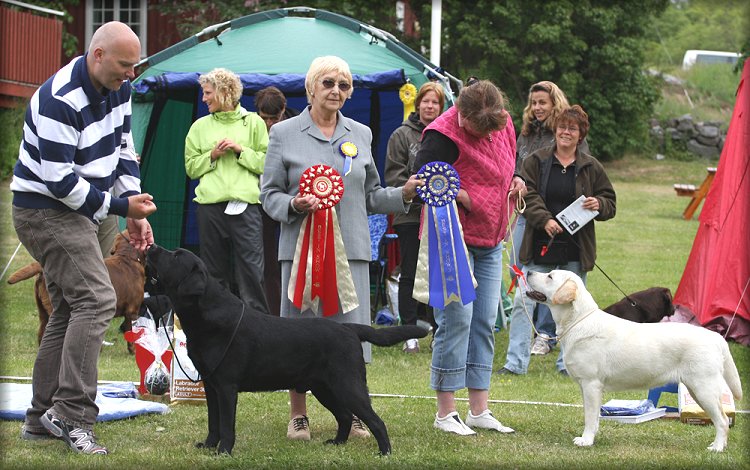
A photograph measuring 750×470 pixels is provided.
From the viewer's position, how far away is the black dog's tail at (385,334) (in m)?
4.50

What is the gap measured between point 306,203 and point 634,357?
182 centimetres

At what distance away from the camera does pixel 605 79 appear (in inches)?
1062

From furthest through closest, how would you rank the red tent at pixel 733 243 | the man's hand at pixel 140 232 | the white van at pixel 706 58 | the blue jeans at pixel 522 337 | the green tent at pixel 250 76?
1. the white van at pixel 706 58
2. the green tent at pixel 250 76
3. the red tent at pixel 733 243
4. the blue jeans at pixel 522 337
5. the man's hand at pixel 140 232

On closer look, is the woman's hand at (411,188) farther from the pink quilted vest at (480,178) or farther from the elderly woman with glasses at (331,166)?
the pink quilted vest at (480,178)

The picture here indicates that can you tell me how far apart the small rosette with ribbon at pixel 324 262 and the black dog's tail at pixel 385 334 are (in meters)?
0.26

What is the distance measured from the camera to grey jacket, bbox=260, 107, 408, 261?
15.6ft

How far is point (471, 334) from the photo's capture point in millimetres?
5180

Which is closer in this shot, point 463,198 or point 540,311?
point 463,198

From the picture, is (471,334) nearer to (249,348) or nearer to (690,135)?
(249,348)

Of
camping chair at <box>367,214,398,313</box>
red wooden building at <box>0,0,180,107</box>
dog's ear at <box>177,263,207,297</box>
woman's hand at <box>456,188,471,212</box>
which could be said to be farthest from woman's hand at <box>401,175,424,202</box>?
red wooden building at <box>0,0,180,107</box>

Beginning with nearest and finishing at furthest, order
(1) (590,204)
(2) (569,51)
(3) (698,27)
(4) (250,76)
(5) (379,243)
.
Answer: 1. (1) (590,204)
2. (4) (250,76)
3. (5) (379,243)
4. (2) (569,51)
5. (3) (698,27)

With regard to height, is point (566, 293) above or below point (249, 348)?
above

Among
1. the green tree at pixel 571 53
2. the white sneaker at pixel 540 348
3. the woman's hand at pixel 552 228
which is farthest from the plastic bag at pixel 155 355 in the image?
the green tree at pixel 571 53

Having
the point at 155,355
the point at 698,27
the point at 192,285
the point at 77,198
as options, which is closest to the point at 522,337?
the point at 155,355
